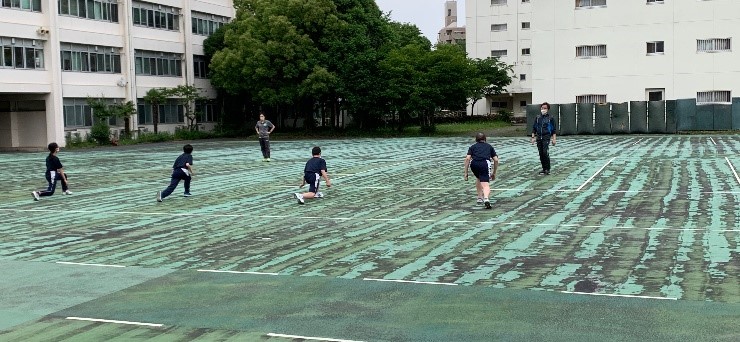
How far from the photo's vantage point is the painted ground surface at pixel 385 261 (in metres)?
7.64

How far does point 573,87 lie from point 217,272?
40.6 metres

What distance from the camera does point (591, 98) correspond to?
158ft

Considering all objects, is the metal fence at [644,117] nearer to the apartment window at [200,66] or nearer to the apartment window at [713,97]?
the apartment window at [713,97]

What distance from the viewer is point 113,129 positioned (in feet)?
172

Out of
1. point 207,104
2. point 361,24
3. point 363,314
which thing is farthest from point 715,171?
point 207,104

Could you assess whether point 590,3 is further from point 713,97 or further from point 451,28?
point 451,28

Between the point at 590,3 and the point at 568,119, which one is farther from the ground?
the point at 590,3

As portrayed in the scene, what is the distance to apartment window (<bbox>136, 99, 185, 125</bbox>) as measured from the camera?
181 ft

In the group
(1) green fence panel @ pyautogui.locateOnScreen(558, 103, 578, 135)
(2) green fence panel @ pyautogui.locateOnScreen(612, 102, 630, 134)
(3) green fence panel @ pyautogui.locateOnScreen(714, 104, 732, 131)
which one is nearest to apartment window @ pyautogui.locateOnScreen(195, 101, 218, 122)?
(1) green fence panel @ pyautogui.locateOnScreen(558, 103, 578, 135)

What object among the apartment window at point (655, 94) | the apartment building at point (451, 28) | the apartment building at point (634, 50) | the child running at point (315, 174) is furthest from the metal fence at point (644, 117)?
the apartment building at point (451, 28)

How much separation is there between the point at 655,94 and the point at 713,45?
3.76 m

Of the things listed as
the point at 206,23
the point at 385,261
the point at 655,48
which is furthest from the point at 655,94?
the point at 385,261

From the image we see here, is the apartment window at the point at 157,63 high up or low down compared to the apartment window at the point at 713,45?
up

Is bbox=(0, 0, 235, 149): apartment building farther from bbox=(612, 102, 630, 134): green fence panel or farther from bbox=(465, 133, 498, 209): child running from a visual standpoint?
bbox=(465, 133, 498, 209): child running
